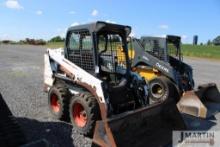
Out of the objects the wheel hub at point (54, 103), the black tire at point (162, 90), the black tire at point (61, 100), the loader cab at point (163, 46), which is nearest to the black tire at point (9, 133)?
the black tire at point (61, 100)

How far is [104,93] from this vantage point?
17.6 feet

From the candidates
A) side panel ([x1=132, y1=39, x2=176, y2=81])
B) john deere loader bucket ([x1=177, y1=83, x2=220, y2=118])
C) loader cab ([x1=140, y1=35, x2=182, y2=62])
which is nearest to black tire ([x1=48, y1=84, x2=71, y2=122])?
john deere loader bucket ([x1=177, y1=83, x2=220, y2=118])

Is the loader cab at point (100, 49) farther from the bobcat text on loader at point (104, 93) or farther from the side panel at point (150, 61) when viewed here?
the side panel at point (150, 61)

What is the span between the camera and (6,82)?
10523mm

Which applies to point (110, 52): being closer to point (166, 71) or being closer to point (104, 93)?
point (104, 93)

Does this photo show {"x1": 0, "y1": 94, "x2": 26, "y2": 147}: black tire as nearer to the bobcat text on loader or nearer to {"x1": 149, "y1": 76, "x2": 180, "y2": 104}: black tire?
the bobcat text on loader

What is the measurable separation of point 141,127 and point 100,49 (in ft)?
6.06

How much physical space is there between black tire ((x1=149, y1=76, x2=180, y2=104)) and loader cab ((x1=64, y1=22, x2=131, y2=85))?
6.96ft

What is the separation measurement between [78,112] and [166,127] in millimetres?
1698

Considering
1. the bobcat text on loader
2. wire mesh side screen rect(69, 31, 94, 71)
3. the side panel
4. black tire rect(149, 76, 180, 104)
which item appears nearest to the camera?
the bobcat text on loader

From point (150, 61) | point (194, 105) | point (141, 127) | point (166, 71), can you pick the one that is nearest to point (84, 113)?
point (141, 127)

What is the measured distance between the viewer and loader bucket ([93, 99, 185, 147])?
4477 millimetres

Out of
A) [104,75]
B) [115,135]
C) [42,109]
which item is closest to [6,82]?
[42,109]

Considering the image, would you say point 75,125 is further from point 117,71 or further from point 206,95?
point 206,95
